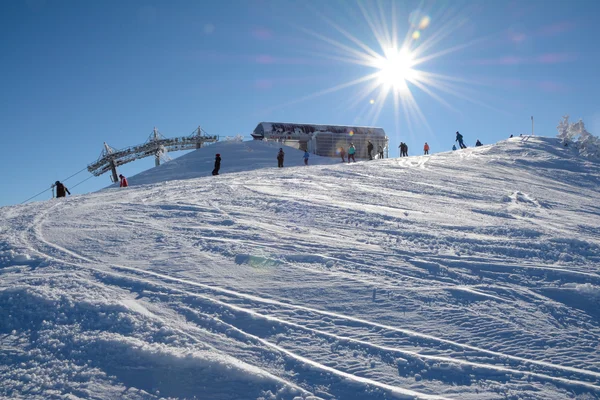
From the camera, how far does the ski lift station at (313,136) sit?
3641 centimetres

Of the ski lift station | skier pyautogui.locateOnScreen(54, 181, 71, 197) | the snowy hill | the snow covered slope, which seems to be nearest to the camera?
the snowy hill

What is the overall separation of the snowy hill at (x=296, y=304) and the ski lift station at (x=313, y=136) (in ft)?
89.9

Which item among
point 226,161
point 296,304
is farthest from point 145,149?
point 296,304

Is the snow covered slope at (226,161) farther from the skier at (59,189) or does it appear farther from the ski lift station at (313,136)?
the skier at (59,189)

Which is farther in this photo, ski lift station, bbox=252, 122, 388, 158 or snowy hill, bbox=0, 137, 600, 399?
ski lift station, bbox=252, 122, 388, 158

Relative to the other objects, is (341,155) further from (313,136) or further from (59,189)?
Answer: (59,189)

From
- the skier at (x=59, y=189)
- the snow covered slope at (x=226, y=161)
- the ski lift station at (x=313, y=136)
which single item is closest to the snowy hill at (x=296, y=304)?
the skier at (x=59, y=189)

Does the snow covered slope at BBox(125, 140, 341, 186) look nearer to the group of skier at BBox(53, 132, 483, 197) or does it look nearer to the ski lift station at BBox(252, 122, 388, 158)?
the group of skier at BBox(53, 132, 483, 197)

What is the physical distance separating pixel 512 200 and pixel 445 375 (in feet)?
32.2

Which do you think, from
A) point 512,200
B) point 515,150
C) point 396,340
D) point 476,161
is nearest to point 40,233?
point 396,340

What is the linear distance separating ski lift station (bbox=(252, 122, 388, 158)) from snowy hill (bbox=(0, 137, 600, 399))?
27387 millimetres

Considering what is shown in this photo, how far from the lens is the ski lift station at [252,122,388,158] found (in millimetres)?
36406

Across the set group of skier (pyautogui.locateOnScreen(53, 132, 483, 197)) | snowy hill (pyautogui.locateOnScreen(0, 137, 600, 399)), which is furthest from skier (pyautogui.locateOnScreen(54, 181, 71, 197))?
snowy hill (pyautogui.locateOnScreen(0, 137, 600, 399))

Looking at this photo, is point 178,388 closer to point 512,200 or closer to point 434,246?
point 434,246
